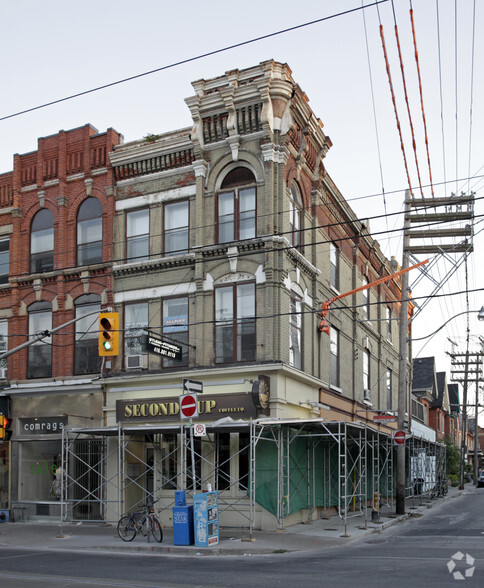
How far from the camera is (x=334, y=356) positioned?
28953mm

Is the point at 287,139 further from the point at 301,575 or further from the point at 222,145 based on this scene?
the point at 301,575

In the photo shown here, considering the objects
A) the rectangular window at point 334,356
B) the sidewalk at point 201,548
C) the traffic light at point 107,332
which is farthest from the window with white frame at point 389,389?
the traffic light at point 107,332

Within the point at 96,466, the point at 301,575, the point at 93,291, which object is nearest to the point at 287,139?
the point at 93,291

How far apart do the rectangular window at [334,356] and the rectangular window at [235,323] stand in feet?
21.0

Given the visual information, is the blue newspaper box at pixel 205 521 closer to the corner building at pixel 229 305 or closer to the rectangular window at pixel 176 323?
the corner building at pixel 229 305

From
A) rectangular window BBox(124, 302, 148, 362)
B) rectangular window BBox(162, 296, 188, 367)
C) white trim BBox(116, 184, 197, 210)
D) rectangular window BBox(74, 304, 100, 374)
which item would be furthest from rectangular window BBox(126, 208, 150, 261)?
rectangular window BBox(74, 304, 100, 374)

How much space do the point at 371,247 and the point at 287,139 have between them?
13.7m

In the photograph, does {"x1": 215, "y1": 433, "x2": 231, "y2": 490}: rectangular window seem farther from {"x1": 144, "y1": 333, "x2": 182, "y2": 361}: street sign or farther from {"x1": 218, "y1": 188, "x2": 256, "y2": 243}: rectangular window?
{"x1": 218, "y1": 188, "x2": 256, "y2": 243}: rectangular window

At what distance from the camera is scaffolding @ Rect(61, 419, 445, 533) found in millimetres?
21172

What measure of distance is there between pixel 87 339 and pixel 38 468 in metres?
5.05

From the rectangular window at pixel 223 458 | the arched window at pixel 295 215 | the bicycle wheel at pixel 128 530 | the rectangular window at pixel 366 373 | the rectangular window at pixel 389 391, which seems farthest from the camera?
the rectangular window at pixel 389 391

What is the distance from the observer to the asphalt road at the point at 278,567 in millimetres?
12539

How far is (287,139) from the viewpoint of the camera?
23375 mm

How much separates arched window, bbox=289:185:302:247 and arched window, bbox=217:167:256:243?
4.78 ft
